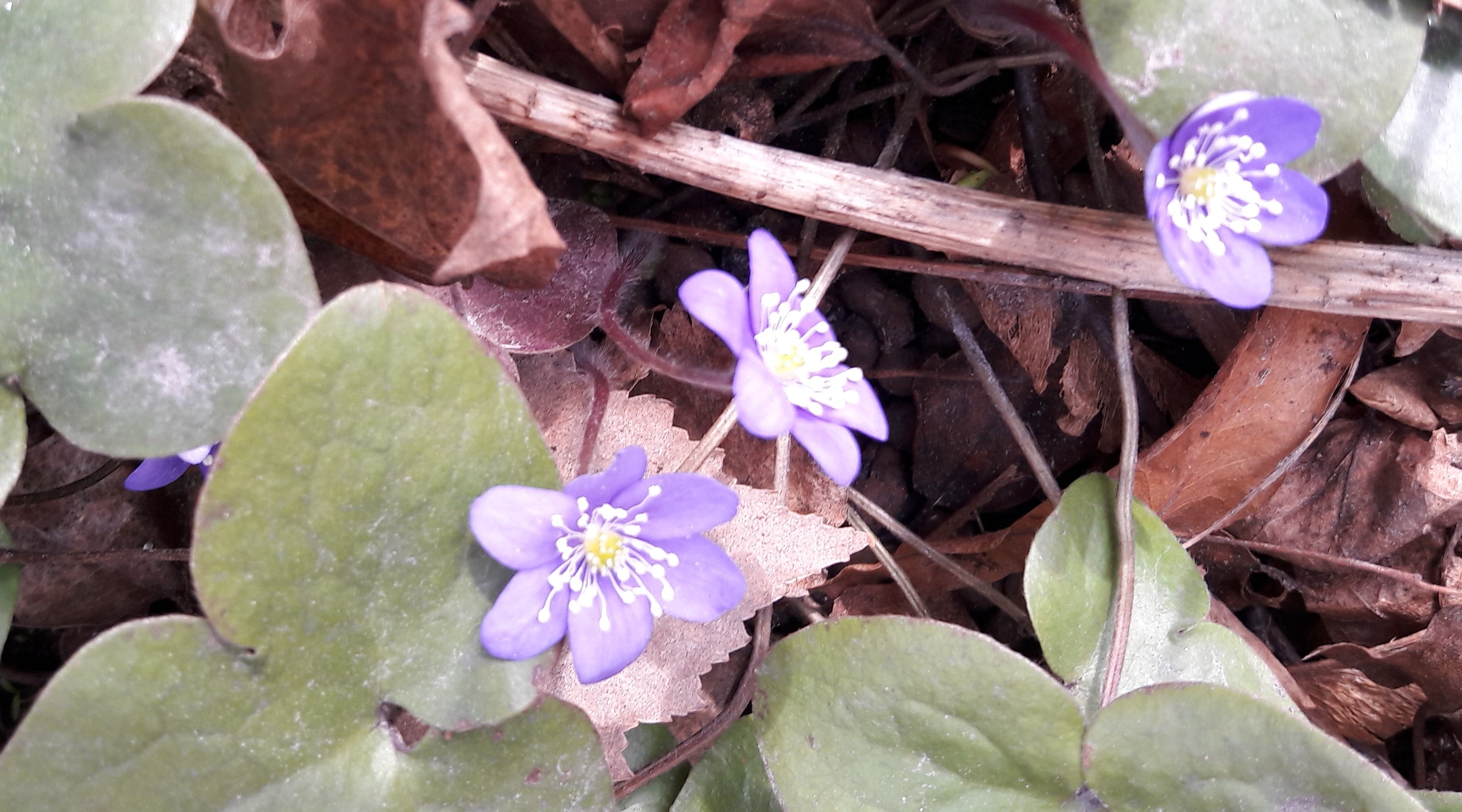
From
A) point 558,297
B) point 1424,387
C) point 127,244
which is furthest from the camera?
point 1424,387

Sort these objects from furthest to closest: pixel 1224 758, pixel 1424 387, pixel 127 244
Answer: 1. pixel 1424 387
2. pixel 1224 758
3. pixel 127 244

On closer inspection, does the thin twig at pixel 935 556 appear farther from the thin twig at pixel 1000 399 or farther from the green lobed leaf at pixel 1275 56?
the green lobed leaf at pixel 1275 56

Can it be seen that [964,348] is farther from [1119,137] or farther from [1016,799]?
[1016,799]

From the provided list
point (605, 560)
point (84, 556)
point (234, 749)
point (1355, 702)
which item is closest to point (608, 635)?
point (605, 560)

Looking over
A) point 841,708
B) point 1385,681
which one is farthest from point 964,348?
point 1385,681

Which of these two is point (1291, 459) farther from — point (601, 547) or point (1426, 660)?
point (601, 547)

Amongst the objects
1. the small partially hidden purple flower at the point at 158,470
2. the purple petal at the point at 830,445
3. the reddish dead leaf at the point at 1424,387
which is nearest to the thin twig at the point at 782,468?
the purple petal at the point at 830,445
